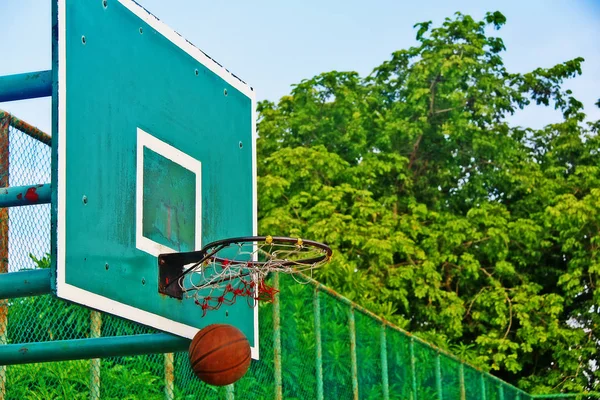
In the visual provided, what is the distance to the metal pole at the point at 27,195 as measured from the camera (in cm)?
517

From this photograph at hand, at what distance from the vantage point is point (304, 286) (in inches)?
386

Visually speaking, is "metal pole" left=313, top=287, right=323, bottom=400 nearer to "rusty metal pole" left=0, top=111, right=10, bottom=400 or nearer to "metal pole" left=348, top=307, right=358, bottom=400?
"metal pole" left=348, top=307, right=358, bottom=400

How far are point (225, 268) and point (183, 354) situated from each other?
2.15 m

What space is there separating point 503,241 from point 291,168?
176 inches

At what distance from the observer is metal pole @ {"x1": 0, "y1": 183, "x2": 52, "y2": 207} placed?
5172 mm

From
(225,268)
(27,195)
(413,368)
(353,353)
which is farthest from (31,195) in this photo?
(413,368)

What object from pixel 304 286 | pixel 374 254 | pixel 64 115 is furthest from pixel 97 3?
pixel 374 254

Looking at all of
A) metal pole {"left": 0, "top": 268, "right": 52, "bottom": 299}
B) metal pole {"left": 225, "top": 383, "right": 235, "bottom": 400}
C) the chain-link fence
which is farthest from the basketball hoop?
metal pole {"left": 225, "top": 383, "right": 235, "bottom": 400}

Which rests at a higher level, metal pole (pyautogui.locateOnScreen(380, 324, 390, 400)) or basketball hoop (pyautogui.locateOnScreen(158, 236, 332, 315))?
basketball hoop (pyautogui.locateOnScreen(158, 236, 332, 315))

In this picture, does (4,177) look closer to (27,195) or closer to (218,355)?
(27,195)

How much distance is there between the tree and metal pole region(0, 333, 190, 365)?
1544cm

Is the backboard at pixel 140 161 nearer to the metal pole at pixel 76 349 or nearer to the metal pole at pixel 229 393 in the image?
the metal pole at pixel 76 349

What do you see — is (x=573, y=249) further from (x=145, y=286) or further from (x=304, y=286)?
(x=145, y=286)

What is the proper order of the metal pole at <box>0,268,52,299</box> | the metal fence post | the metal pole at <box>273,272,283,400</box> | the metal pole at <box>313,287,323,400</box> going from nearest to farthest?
the metal pole at <box>0,268,52,299</box> → the metal pole at <box>273,272,283,400</box> → the metal pole at <box>313,287,323,400</box> → the metal fence post
